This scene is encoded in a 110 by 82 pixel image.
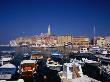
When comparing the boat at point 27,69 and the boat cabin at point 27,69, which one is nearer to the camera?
the boat at point 27,69

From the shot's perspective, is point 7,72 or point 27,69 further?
point 27,69

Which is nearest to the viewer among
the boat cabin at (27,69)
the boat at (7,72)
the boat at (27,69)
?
the boat at (7,72)

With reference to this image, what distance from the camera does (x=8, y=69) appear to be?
48.0 meters

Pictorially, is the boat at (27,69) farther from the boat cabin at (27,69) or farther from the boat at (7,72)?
the boat at (7,72)

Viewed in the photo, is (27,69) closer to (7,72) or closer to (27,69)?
(27,69)

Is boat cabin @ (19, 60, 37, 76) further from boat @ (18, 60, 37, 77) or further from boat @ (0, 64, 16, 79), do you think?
boat @ (0, 64, 16, 79)

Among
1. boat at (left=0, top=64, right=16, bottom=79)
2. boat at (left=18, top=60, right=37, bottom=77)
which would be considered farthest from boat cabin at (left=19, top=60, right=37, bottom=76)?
boat at (left=0, top=64, right=16, bottom=79)

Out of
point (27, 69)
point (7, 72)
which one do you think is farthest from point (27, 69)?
point (7, 72)

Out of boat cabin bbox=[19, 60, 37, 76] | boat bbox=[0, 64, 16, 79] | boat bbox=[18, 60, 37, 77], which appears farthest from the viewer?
boat cabin bbox=[19, 60, 37, 76]

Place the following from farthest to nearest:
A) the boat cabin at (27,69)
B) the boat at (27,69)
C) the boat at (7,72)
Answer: the boat cabin at (27,69)
the boat at (27,69)
the boat at (7,72)

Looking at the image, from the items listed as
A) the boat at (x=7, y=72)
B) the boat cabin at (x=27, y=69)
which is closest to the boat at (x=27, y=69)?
the boat cabin at (x=27, y=69)

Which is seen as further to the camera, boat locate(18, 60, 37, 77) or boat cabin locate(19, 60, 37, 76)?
boat cabin locate(19, 60, 37, 76)

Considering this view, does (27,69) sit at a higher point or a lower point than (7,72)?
higher

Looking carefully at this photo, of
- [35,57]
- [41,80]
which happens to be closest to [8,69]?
[41,80]
